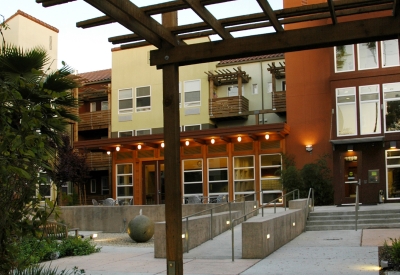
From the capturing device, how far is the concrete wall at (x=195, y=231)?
42.0 ft

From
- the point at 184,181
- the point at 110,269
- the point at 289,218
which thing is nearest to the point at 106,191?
A: the point at 184,181

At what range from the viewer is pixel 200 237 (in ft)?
48.7

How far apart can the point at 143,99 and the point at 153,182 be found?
17.9 ft

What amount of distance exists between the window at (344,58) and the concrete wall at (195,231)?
9.98m

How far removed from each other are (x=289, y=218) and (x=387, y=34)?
9041 millimetres

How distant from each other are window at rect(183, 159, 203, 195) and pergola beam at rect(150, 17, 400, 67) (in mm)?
20528

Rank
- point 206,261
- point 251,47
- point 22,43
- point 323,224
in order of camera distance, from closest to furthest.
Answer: point 251,47 → point 206,261 → point 323,224 → point 22,43

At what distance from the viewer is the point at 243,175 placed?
26859mm

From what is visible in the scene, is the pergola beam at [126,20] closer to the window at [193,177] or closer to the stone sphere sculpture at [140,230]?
the stone sphere sculpture at [140,230]

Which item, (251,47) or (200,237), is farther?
(200,237)

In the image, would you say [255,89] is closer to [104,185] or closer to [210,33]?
[104,185]

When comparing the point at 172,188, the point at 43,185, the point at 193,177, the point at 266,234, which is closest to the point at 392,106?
the point at 193,177

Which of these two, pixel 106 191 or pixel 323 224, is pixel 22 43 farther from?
pixel 323 224

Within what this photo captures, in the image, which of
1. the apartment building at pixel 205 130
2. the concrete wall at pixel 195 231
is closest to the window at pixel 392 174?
the apartment building at pixel 205 130
